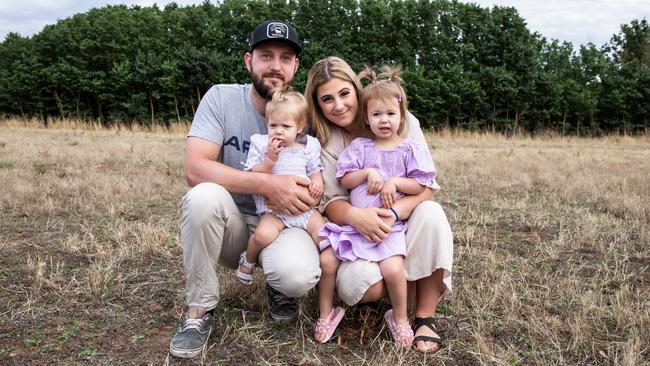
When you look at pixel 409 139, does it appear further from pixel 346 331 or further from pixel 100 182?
pixel 100 182

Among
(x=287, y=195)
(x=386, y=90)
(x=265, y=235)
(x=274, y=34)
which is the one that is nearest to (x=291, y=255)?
(x=265, y=235)

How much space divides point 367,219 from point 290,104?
79 cm

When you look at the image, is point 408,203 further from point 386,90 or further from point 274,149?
point 274,149

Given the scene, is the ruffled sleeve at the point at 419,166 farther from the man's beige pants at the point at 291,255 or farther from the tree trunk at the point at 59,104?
the tree trunk at the point at 59,104

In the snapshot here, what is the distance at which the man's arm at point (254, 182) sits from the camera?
2809mm

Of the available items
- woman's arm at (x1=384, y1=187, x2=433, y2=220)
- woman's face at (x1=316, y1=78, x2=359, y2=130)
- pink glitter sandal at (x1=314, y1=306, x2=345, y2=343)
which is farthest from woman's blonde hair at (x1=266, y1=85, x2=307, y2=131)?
pink glitter sandal at (x1=314, y1=306, x2=345, y2=343)

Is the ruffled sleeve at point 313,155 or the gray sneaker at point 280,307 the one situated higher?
the ruffled sleeve at point 313,155

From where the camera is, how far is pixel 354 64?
894 inches

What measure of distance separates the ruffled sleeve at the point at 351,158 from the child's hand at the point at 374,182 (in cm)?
11

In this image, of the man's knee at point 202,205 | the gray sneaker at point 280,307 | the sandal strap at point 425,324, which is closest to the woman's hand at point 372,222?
the sandal strap at point 425,324

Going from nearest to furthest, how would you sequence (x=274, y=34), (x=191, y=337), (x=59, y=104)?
1. (x=191, y=337)
2. (x=274, y=34)
3. (x=59, y=104)

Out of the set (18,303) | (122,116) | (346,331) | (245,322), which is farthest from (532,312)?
(122,116)

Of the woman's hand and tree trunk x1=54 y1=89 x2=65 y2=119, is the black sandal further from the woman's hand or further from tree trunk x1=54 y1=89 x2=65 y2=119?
tree trunk x1=54 y1=89 x2=65 y2=119

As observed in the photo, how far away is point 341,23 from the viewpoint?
23500 mm
